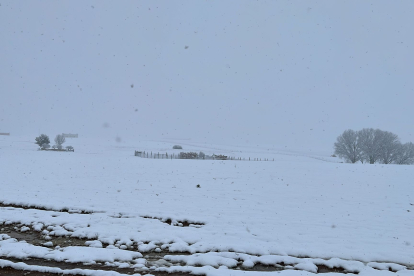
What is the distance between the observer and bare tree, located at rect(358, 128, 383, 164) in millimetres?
52844

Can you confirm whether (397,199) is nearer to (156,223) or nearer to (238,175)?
(238,175)

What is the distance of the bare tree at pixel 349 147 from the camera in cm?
5491

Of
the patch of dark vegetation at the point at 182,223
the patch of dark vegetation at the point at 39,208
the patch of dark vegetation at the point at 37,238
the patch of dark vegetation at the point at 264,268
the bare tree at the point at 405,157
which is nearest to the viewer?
the patch of dark vegetation at the point at 264,268

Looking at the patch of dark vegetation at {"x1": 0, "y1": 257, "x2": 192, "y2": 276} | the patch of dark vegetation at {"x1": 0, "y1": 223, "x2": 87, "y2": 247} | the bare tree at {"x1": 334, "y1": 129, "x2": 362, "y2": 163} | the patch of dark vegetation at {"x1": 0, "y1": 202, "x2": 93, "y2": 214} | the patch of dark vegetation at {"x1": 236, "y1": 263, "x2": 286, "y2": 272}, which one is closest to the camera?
the patch of dark vegetation at {"x1": 0, "y1": 257, "x2": 192, "y2": 276}

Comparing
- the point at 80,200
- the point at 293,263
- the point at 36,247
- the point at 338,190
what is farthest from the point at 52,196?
the point at 338,190

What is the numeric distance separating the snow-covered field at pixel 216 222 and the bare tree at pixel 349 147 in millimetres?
40732

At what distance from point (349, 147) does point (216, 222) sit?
179 feet

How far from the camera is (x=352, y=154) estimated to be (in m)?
55.2

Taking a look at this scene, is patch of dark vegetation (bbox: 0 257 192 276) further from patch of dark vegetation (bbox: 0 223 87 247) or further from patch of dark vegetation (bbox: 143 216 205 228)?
patch of dark vegetation (bbox: 143 216 205 228)

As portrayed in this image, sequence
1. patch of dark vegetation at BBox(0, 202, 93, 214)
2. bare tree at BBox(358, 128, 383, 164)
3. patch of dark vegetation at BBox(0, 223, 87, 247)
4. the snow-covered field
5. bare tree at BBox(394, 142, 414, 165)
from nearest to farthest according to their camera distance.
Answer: the snow-covered field, patch of dark vegetation at BBox(0, 223, 87, 247), patch of dark vegetation at BBox(0, 202, 93, 214), bare tree at BBox(394, 142, 414, 165), bare tree at BBox(358, 128, 383, 164)

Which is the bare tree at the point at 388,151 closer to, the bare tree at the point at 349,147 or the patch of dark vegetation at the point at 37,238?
the bare tree at the point at 349,147

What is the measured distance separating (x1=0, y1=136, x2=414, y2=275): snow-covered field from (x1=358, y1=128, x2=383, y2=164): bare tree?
4001cm

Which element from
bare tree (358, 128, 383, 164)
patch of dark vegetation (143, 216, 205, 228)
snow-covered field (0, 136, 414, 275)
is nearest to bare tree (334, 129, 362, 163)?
bare tree (358, 128, 383, 164)

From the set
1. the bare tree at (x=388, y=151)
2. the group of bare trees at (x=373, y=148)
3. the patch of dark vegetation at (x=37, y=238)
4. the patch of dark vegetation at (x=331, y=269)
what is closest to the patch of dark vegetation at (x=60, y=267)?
the patch of dark vegetation at (x=37, y=238)
